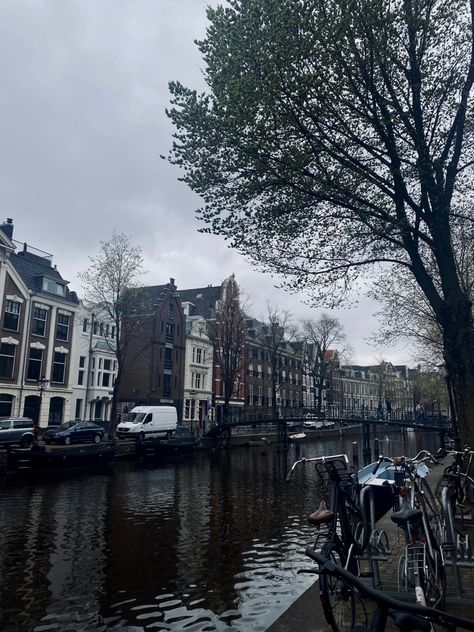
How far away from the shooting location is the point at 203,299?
66.2 metres

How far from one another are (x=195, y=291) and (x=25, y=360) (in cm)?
3205

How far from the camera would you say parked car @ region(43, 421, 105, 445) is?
3091 cm

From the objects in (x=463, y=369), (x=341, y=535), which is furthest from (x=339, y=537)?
(x=463, y=369)

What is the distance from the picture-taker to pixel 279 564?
34.2 ft

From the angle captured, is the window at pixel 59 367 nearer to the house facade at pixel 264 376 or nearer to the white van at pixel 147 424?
the white van at pixel 147 424

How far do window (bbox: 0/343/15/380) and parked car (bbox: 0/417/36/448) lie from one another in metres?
8.56

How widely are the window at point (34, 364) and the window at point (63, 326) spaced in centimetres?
271

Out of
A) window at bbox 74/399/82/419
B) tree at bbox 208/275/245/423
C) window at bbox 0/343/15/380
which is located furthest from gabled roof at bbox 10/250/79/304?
tree at bbox 208/275/245/423

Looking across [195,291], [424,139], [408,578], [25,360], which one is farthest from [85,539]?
[195,291]

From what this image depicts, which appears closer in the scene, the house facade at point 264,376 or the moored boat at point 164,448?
the moored boat at point 164,448

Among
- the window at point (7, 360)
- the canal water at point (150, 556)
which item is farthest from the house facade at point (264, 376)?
the canal water at point (150, 556)

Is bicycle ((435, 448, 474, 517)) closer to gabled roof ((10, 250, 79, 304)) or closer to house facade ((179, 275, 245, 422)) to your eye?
house facade ((179, 275, 245, 422))

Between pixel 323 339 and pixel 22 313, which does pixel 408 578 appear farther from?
pixel 323 339

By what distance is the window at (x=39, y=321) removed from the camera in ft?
134
